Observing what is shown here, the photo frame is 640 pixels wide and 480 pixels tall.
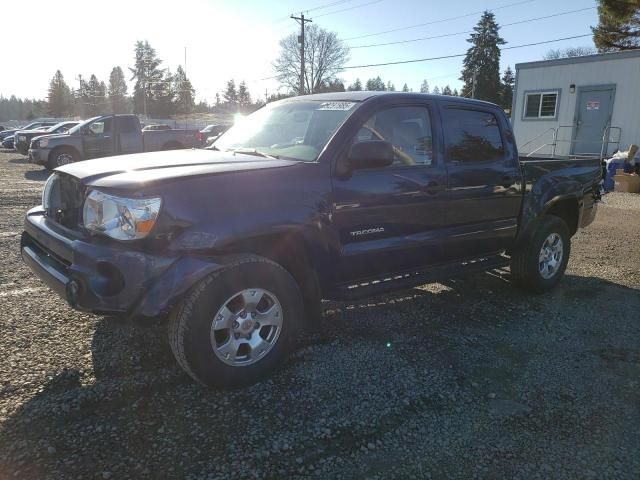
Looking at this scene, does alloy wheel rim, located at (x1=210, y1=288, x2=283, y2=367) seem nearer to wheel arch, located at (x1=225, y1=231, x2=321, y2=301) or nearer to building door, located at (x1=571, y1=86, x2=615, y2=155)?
wheel arch, located at (x1=225, y1=231, x2=321, y2=301)

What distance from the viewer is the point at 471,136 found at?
14.5 feet

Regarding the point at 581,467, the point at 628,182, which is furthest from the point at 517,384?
the point at 628,182

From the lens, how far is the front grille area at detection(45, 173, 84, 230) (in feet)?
10.5

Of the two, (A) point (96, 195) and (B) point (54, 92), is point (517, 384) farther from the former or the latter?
(B) point (54, 92)

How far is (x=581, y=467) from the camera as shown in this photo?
97.7 inches

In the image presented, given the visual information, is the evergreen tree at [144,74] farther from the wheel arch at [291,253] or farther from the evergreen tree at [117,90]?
the wheel arch at [291,253]

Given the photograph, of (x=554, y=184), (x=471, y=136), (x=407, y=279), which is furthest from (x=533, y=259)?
(x=407, y=279)

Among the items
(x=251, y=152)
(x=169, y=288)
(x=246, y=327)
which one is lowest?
(x=246, y=327)

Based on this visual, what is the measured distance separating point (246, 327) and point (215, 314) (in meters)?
0.27

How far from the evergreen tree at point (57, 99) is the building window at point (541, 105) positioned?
304 ft

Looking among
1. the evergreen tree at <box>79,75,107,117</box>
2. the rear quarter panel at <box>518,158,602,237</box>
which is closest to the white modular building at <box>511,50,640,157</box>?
the rear quarter panel at <box>518,158,602,237</box>

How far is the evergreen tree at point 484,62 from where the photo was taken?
60.3m

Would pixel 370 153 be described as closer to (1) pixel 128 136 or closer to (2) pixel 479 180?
(2) pixel 479 180

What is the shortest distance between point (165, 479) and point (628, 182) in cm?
1541
